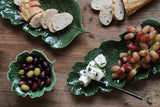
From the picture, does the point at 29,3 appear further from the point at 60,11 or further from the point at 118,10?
the point at 118,10

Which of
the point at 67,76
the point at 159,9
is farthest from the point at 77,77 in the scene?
the point at 159,9

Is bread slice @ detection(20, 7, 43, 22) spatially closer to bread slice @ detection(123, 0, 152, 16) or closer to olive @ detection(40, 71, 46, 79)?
olive @ detection(40, 71, 46, 79)

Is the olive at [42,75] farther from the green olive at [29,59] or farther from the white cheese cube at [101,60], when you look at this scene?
the white cheese cube at [101,60]

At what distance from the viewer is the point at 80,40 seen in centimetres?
162

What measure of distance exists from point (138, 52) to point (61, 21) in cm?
56

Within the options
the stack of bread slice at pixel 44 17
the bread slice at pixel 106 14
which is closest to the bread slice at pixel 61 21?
the stack of bread slice at pixel 44 17

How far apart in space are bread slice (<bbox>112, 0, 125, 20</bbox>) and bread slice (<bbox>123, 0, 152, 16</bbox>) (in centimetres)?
4

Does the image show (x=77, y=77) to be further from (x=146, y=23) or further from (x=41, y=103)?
(x=146, y=23)

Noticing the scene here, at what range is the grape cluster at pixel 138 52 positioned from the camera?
1.36 metres

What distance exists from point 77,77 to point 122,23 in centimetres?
48

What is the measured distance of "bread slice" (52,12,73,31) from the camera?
5.15ft

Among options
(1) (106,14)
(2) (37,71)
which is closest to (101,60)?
(1) (106,14)

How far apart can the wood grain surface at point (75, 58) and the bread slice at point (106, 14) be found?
0.12 feet

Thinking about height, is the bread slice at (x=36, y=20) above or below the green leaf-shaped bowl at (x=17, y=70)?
above
